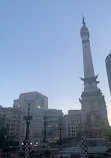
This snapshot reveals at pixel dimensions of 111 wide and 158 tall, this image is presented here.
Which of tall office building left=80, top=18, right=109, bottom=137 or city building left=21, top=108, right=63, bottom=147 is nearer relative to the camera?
tall office building left=80, top=18, right=109, bottom=137

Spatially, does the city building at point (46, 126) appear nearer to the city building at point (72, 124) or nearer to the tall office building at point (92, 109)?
the city building at point (72, 124)

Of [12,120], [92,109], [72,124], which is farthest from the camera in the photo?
[72,124]

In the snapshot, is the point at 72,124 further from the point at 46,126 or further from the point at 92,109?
the point at 92,109

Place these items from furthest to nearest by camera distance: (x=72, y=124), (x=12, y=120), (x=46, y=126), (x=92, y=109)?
(x=72, y=124) → (x=46, y=126) → (x=12, y=120) → (x=92, y=109)

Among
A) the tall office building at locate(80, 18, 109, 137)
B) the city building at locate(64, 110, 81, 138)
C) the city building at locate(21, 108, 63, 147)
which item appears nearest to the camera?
the tall office building at locate(80, 18, 109, 137)

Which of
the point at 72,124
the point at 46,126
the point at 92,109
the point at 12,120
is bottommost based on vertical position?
the point at 46,126

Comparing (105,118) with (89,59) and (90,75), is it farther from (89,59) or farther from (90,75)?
(89,59)

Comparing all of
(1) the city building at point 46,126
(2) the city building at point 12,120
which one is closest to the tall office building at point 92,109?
(1) the city building at point 46,126

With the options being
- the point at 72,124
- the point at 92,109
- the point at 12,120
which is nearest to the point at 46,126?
the point at 72,124

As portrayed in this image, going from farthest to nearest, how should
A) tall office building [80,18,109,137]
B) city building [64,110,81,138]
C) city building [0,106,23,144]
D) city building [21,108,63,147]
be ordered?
city building [64,110,81,138]
city building [21,108,63,147]
city building [0,106,23,144]
tall office building [80,18,109,137]

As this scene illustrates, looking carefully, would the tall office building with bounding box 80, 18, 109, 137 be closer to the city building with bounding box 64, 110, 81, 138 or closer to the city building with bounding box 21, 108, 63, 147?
the city building with bounding box 21, 108, 63, 147

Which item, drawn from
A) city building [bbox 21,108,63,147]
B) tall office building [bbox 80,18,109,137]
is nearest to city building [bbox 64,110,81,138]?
city building [bbox 21,108,63,147]

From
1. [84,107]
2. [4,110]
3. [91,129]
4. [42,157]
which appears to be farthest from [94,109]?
[4,110]

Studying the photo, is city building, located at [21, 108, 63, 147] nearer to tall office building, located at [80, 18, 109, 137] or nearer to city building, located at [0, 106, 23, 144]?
city building, located at [0, 106, 23, 144]
